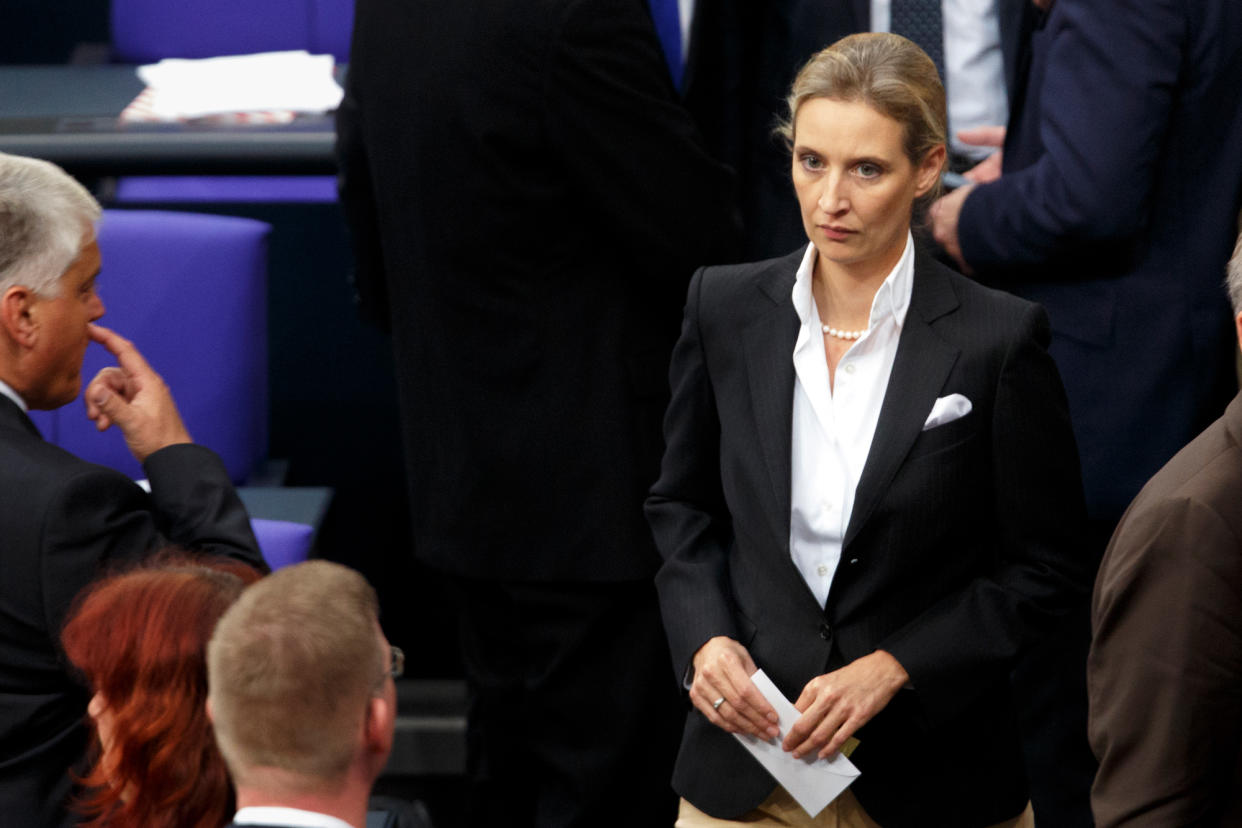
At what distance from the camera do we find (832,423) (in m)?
2.01

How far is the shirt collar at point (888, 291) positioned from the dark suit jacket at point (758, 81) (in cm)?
98

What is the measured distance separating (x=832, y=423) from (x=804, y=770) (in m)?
0.42

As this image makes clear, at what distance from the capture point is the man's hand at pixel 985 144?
2.81 metres

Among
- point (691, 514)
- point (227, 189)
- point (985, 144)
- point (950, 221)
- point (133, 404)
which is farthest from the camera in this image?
point (227, 189)

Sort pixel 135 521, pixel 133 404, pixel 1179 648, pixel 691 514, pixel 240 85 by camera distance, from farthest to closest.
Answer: pixel 240 85 < pixel 133 404 < pixel 691 514 < pixel 135 521 < pixel 1179 648

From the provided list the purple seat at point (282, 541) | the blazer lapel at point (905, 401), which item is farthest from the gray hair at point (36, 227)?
the blazer lapel at point (905, 401)

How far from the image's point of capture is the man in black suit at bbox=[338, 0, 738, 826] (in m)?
2.58

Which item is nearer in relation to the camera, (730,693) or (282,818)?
(282,818)

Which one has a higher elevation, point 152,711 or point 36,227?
point 36,227

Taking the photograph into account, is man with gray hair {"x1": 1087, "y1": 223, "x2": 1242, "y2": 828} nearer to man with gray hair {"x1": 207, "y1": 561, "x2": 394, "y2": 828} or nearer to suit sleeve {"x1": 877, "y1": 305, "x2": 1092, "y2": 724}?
suit sleeve {"x1": 877, "y1": 305, "x2": 1092, "y2": 724}

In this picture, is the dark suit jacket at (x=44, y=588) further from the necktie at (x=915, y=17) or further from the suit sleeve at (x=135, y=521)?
the necktie at (x=915, y=17)

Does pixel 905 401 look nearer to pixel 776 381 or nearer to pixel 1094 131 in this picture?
pixel 776 381

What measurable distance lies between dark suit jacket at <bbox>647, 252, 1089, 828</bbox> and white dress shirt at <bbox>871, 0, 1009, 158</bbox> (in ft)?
3.27

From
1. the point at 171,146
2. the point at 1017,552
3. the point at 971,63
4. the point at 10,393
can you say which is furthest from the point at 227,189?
the point at 1017,552
